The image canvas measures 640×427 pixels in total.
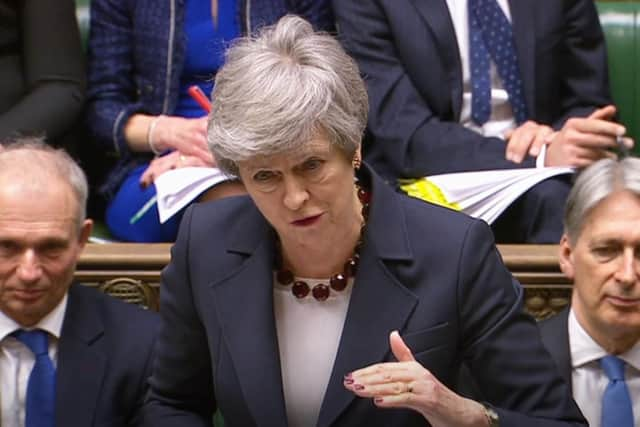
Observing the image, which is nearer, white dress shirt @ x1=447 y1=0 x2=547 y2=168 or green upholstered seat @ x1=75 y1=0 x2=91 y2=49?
white dress shirt @ x1=447 y1=0 x2=547 y2=168

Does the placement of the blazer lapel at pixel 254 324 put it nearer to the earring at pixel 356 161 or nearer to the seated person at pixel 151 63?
the earring at pixel 356 161

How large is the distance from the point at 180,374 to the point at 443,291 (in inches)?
16.2

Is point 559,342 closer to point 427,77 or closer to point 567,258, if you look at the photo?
point 567,258

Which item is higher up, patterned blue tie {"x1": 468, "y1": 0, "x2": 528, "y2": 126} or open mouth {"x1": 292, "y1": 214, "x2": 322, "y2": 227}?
open mouth {"x1": 292, "y1": 214, "x2": 322, "y2": 227}

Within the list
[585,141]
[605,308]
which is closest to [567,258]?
[605,308]

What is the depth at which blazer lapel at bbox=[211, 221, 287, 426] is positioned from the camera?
1674mm

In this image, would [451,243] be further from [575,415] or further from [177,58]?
[177,58]

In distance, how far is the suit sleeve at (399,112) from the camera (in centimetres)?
256

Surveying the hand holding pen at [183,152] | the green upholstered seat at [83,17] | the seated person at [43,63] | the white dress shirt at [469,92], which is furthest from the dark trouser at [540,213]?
the green upholstered seat at [83,17]

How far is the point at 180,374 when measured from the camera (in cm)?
179

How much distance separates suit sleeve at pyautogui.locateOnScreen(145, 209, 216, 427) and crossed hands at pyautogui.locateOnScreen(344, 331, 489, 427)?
30 centimetres

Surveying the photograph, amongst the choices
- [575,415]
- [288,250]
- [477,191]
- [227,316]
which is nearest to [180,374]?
[227,316]

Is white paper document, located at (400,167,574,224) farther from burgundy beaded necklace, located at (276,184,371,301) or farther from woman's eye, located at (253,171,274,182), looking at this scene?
woman's eye, located at (253,171,274,182)

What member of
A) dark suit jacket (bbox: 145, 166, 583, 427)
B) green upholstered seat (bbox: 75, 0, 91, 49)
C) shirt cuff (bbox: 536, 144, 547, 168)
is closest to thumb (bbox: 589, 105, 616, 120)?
shirt cuff (bbox: 536, 144, 547, 168)
